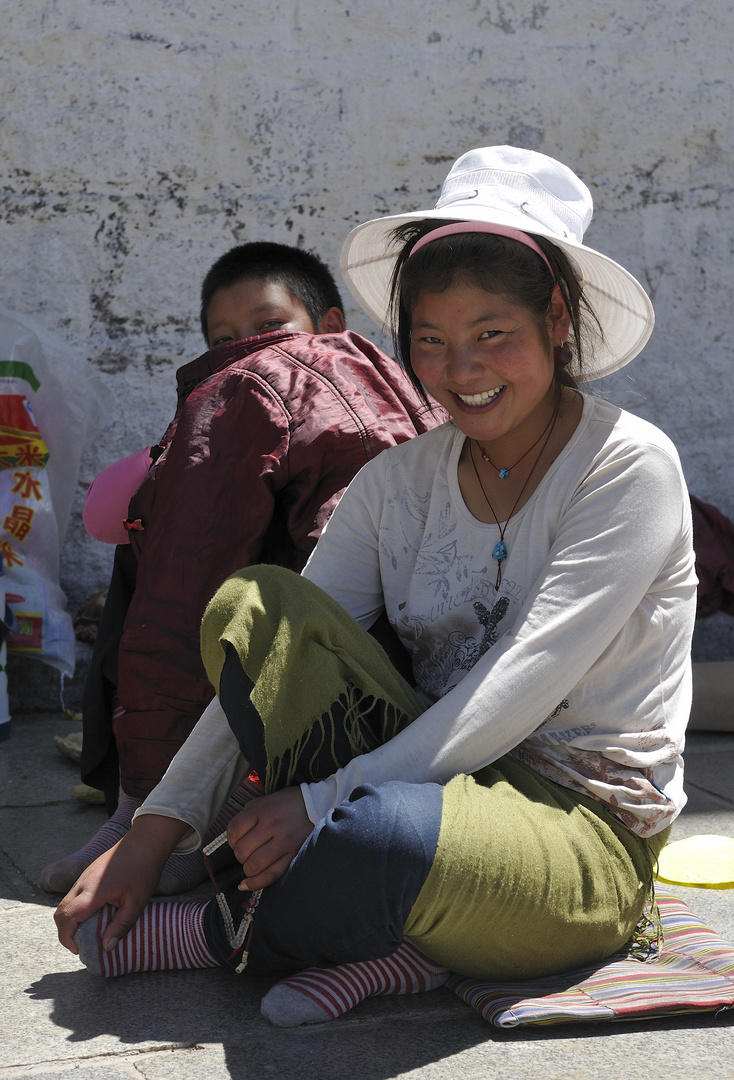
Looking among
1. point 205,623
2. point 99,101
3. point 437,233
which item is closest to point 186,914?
point 205,623

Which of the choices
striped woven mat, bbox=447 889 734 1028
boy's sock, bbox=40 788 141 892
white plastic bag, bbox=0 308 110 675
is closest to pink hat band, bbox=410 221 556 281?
striped woven mat, bbox=447 889 734 1028

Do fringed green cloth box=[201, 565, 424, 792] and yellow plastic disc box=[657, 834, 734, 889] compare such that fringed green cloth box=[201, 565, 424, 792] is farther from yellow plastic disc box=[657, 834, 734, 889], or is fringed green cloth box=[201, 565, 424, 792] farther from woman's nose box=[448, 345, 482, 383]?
yellow plastic disc box=[657, 834, 734, 889]

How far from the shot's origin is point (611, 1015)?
1417 millimetres

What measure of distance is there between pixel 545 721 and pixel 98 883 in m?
0.68

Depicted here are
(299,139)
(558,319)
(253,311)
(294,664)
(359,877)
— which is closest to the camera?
(359,877)

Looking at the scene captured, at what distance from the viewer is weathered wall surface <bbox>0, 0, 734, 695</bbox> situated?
3385 millimetres

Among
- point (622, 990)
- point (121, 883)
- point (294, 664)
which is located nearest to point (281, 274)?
point (294, 664)

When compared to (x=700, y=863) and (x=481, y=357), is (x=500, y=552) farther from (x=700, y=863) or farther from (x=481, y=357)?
(x=700, y=863)

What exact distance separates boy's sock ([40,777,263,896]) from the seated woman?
238mm

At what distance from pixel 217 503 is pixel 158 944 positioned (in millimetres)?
739

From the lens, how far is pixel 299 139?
3.49 m

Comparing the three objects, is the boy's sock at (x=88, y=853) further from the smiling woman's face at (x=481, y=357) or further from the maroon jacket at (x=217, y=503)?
the smiling woman's face at (x=481, y=357)

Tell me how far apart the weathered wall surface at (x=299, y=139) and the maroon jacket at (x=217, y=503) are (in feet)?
5.09

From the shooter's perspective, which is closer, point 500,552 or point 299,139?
point 500,552
